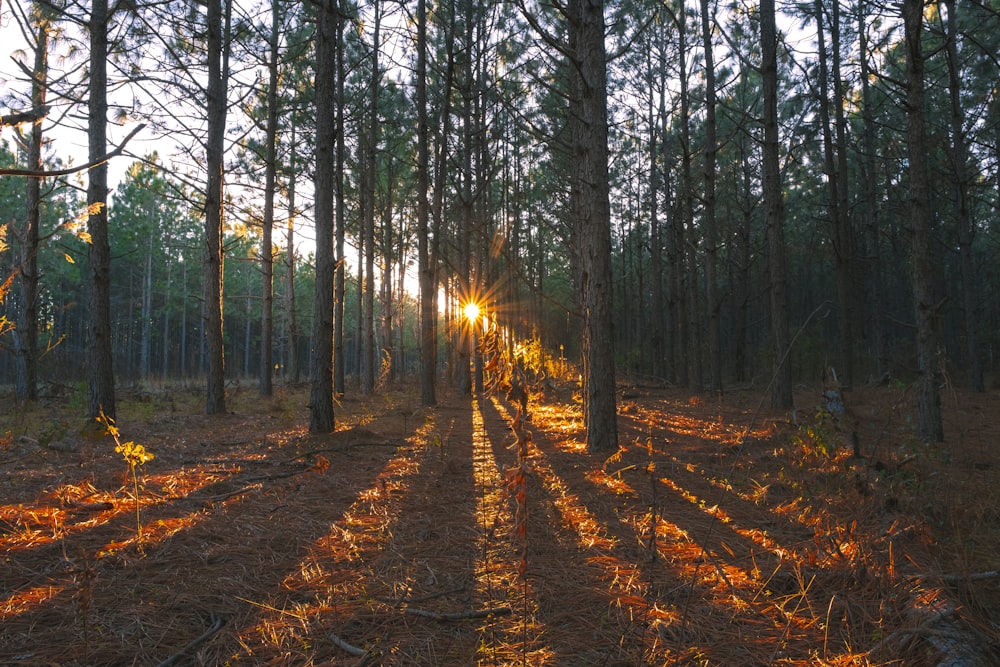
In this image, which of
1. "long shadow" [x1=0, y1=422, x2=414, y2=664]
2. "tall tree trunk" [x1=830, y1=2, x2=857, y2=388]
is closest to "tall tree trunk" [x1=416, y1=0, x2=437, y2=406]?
"long shadow" [x1=0, y1=422, x2=414, y2=664]

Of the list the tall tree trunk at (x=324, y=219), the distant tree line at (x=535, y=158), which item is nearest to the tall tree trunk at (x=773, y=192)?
the distant tree line at (x=535, y=158)

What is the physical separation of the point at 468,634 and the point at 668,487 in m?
2.77

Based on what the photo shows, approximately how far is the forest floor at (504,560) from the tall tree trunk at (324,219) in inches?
55.1

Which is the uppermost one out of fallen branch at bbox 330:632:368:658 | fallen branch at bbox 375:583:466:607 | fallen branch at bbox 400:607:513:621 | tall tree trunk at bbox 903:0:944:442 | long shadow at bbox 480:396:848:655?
tall tree trunk at bbox 903:0:944:442

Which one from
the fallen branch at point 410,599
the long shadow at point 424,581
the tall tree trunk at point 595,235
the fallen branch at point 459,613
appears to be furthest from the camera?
the tall tree trunk at point 595,235

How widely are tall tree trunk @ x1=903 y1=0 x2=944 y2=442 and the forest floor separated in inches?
22.0

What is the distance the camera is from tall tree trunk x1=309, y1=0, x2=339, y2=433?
6.54 m

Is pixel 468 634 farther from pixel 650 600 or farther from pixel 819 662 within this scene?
pixel 819 662

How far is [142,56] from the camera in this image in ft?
29.1

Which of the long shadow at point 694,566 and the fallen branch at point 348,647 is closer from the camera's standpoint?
the fallen branch at point 348,647

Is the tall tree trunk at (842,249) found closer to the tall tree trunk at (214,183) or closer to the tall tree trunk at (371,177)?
the tall tree trunk at (371,177)

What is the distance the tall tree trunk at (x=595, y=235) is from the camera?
5547 millimetres

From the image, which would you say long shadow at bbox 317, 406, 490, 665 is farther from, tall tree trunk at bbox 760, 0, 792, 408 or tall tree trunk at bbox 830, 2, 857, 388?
tall tree trunk at bbox 830, 2, 857, 388

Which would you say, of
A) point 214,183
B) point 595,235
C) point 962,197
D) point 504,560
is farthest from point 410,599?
point 962,197
